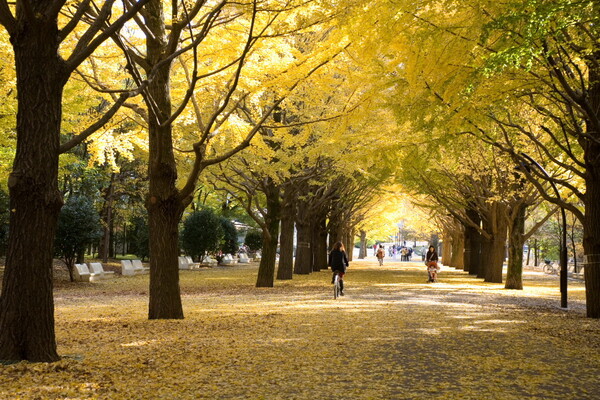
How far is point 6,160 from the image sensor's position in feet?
71.7

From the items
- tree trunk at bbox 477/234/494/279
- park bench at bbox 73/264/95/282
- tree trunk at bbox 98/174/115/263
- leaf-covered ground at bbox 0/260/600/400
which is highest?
tree trunk at bbox 98/174/115/263

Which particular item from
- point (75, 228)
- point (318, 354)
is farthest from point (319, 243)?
point (318, 354)

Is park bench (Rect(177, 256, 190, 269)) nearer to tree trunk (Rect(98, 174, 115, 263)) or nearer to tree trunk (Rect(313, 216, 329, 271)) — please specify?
tree trunk (Rect(98, 174, 115, 263))

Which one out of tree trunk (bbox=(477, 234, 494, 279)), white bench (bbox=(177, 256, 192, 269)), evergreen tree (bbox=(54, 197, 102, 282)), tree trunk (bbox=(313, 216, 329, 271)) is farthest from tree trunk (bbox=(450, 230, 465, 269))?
evergreen tree (bbox=(54, 197, 102, 282))

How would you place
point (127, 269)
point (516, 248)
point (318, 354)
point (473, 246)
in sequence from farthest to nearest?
point (473, 246) < point (127, 269) < point (516, 248) < point (318, 354)

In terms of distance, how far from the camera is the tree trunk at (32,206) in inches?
266

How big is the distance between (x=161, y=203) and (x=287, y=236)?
13997 millimetres

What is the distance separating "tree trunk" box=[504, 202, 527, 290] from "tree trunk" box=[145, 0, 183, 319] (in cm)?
1454

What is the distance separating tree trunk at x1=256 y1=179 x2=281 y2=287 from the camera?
2109 centimetres

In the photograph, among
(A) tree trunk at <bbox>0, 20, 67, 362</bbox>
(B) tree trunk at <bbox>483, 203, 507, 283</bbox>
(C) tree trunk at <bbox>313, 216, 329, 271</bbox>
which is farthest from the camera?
(C) tree trunk at <bbox>313, 216, 329, 271</bbox>

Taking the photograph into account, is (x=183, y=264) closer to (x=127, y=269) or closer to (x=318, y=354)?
(x=127, y=269)

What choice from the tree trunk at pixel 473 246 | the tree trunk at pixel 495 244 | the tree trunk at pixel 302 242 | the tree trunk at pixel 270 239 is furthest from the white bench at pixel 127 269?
the tree trunk at pixel 473 246

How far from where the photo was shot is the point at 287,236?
25188 mm

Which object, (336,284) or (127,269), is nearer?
(336,284)
